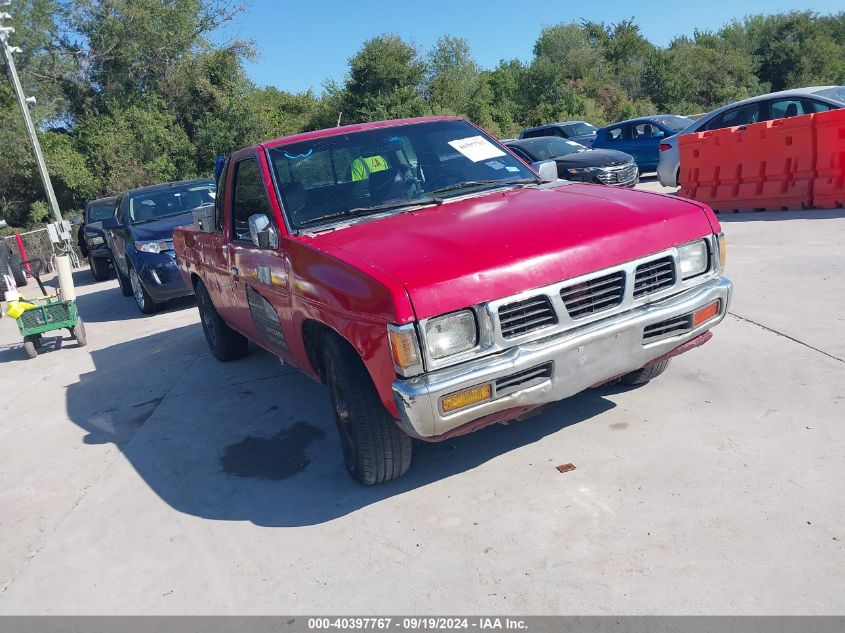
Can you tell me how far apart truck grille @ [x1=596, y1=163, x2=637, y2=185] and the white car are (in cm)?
172

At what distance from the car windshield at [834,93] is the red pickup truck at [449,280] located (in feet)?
26.3

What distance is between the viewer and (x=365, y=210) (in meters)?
4.50

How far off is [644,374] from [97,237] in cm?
1416

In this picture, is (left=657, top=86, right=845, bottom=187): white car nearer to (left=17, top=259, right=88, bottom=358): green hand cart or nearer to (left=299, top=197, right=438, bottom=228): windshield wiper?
(left=299, top=197, right=438, bottom=228): windshield wiper

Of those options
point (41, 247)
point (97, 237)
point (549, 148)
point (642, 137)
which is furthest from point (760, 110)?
point (41, 247)

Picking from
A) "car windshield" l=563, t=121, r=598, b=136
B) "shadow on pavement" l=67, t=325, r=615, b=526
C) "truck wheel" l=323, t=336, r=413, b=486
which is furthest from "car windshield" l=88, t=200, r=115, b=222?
"truck wheel" l=323, t=336, r=413, b=486

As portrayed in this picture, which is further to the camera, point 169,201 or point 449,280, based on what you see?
point 169,201

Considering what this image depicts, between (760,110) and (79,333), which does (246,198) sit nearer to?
(79,333)

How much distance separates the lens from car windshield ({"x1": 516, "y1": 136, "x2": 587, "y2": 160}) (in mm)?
16900

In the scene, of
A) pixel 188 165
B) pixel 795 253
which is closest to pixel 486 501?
pixel 795 253

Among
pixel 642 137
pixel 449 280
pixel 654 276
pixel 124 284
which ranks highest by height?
pixel 449 280

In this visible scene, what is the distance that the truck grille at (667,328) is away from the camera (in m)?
3.84

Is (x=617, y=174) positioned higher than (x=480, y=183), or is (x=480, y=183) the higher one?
(x=480, y=183)

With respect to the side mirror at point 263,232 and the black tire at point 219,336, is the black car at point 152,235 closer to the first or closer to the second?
the black tire at point 219,336
